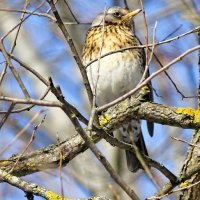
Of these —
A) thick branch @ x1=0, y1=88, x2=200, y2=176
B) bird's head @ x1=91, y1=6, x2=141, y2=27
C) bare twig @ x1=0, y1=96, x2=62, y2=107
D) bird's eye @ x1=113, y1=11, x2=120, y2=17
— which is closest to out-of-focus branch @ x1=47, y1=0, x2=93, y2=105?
bare twig @ x1=0, y1=96, x2=62, y2=107

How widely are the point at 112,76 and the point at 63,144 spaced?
1.93 meters

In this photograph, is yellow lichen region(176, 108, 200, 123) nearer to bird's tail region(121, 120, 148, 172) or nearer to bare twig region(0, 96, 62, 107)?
bare twig region(0, 96, 62, 107)

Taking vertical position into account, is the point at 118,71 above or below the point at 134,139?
above

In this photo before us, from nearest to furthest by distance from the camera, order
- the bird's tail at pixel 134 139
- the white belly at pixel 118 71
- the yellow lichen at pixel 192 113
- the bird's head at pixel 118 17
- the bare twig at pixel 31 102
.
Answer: the bare twig at pixel 31 102 → the yellow lichen at pixel 192 113 → the white belly at pixel 118 71 → the bird's tail at pixel 134 139 → the bird's head at pixel 118 17

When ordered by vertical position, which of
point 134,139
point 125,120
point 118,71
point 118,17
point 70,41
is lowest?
point 70,41

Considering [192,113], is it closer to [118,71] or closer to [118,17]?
[118,71]

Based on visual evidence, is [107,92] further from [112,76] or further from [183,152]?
[183,152]

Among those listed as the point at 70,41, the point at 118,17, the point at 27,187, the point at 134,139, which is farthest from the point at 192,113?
the point at 118,17

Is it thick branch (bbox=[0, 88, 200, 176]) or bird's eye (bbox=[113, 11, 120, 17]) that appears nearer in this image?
thick branch (bbox=[0, 88, 200, 176])

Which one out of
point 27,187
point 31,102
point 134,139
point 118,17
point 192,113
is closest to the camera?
point 31,102

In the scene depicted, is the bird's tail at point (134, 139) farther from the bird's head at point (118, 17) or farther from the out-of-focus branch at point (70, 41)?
the out-of-focus branch at point (70, 41)

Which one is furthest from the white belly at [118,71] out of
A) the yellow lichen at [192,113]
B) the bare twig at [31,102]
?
the bare twig at [31,102]

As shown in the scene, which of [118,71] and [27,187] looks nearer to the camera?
[27,187]

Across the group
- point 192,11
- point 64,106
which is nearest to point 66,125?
point 192,11
